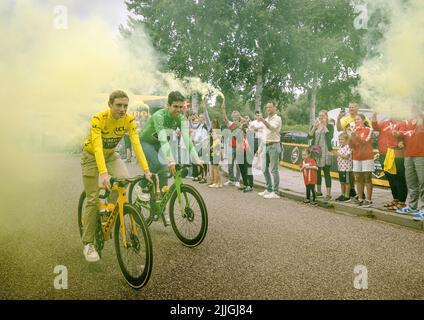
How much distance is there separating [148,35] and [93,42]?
72.2ft

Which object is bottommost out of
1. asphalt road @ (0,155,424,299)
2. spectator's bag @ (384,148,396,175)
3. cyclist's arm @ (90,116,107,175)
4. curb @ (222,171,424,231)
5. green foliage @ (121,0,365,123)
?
curb @ (222,171,424,231)

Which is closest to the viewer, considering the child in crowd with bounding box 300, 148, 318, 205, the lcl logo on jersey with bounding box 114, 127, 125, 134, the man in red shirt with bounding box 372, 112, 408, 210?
the lcl logo on jersey with bounding box 114, 127, 125, 134

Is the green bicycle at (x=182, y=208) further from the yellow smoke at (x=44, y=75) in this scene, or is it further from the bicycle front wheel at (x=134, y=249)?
the yellow smoke at (x=44, y=75)

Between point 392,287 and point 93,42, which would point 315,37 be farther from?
point 392,287

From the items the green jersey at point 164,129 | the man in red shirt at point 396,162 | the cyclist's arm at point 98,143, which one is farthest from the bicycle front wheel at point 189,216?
the man in red shirt at point 396,162

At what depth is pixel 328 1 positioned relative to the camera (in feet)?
96.7

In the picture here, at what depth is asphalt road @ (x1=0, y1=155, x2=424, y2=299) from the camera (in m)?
3.74

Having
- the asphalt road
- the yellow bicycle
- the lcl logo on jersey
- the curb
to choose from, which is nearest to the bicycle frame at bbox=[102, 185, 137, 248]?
the yellow bicycle

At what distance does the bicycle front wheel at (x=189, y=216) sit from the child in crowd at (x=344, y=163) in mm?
4685

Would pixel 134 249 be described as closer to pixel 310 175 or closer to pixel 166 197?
pixel 166 197

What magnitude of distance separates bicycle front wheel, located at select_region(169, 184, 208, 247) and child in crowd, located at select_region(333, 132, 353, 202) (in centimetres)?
468

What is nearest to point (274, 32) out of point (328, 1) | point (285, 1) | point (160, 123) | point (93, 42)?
point (285, 1)

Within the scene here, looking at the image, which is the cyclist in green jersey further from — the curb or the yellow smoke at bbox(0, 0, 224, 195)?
the curb

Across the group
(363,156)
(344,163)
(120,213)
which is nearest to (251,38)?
(344,163)
